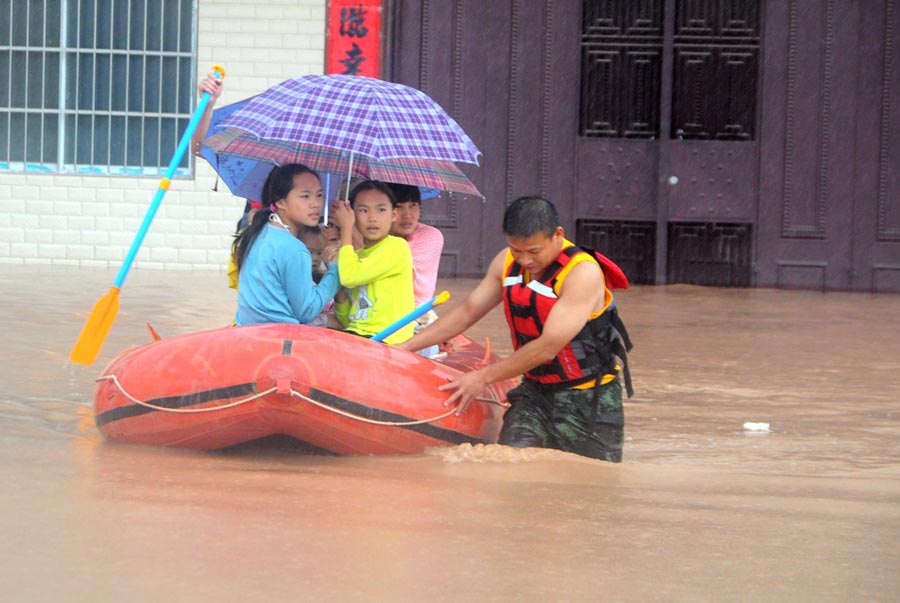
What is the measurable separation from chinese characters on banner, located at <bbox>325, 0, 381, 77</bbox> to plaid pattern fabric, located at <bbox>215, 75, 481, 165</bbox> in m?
6.98

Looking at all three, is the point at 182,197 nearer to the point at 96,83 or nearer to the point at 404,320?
the point at 96,83

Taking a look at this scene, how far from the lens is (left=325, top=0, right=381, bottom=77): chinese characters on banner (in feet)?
40.5

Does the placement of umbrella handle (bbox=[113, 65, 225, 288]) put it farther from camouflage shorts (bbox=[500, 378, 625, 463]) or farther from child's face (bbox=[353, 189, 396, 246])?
camouflage shorts (bbox=[500, 378, 625, 463])

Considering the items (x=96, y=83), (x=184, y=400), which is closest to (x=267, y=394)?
(x=184, y=400)

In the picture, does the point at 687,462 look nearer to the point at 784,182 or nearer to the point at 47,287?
the point at 47,287

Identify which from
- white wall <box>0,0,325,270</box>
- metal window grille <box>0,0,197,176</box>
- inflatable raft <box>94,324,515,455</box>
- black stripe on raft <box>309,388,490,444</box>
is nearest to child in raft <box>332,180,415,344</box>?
inflatable raft <box>94,324,515,455</box>

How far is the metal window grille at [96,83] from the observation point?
40.9 feet

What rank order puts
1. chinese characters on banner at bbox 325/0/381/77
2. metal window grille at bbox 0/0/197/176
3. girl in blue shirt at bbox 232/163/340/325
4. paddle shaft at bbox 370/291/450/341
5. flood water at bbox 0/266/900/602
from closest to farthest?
flood water at bbox 0/266/900/602 → girl in blue shirt at bbox 232/163/340/325 → paddle shaft at bbox 370/291/450/341 → chinese characters on banner at bbox 325/0/381/77 → metal window grille at bbox 0/0/197/176

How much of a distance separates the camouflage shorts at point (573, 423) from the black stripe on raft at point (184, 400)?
3.36ft

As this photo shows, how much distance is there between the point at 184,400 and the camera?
4598 mm

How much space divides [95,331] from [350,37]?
25.0ft

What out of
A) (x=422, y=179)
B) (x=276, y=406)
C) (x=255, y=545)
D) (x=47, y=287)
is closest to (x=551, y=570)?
(x=255, y=545)

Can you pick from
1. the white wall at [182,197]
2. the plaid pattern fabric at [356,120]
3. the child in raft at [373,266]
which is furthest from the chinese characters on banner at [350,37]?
the child in raft at [373,266]

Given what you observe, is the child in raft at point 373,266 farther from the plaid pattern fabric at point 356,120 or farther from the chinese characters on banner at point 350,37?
the chinese characters on banner at point 350,37
